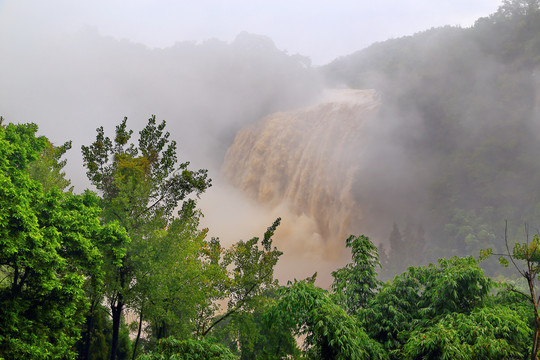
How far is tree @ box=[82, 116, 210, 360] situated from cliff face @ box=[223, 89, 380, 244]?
63.1 m

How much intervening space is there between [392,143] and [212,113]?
66.3m

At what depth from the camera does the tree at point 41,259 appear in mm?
9680

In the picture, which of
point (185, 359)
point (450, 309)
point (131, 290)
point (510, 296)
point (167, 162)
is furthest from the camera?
point (167, 162)

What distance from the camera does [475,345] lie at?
25.2ft

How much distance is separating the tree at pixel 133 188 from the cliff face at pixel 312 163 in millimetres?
63071

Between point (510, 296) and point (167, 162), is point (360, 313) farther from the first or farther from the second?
point (167, 162)

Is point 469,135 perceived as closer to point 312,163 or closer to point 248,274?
point 312,163

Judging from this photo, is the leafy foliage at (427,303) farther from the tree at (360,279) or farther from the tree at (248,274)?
the tree at (248,274)

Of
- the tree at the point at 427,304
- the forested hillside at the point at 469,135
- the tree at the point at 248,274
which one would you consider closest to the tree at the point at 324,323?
the tree at the point at 427,304

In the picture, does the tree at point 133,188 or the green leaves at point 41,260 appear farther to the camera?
the tree at point 133,188

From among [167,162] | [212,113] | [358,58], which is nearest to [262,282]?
[167,162]

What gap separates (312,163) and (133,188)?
6969 centimetres

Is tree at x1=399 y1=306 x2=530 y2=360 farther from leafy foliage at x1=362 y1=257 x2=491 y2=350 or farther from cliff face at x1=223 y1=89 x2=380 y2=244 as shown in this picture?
cliff face at x1=223 y1=89 x2=380 y2=244

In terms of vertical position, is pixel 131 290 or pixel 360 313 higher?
pixel 131 290
